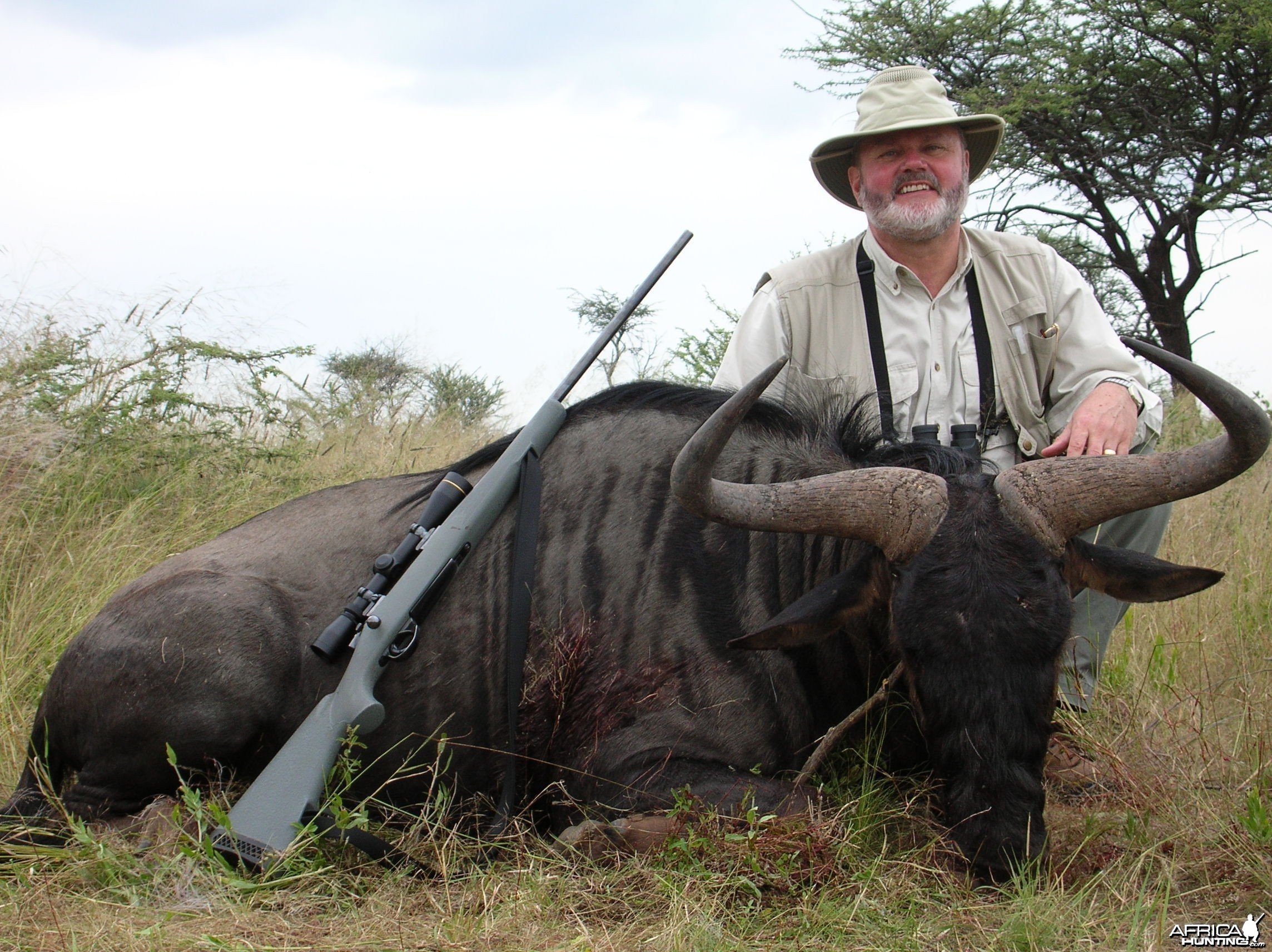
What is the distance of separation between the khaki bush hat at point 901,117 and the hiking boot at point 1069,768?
2.27 m

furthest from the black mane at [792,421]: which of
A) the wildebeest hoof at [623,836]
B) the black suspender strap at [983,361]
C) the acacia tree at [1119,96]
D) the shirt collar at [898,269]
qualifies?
the acacia tree at [1119,96]

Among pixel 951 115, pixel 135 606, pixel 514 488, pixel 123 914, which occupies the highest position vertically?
pixel 951 115

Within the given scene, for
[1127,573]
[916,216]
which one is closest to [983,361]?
[916,216]

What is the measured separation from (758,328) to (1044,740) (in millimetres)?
2144

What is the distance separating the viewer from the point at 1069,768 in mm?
3416

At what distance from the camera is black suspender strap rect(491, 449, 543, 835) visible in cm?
325

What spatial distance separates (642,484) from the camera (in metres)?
3.51

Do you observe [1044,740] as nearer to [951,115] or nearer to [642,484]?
[642,484]

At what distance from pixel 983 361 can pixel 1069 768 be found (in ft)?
4.90

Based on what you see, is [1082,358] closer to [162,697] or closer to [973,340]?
[973,340]

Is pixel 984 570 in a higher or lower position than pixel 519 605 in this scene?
higher

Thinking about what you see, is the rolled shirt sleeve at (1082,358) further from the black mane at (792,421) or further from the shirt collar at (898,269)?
the black mane at (792,421)

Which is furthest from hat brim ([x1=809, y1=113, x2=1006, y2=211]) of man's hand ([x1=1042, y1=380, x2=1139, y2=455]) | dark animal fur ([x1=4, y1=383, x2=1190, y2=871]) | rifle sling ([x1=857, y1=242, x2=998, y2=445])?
dark animal fur ([x1=4, y1=383, x2=1190, y2=871])

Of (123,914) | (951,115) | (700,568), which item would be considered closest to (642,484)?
(700,568)
